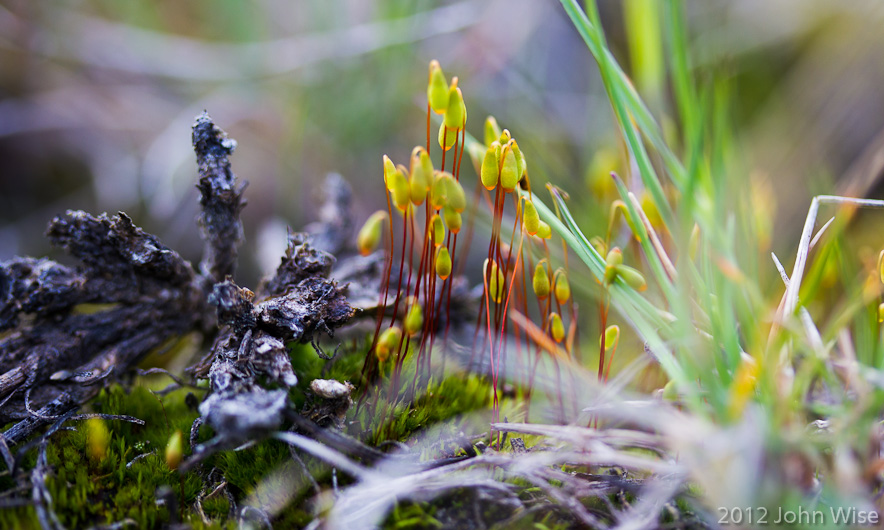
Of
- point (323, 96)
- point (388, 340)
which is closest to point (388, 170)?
point (388, 340)

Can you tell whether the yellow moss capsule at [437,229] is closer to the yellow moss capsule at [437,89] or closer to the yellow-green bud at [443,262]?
the yellow-green bud at [443,262]

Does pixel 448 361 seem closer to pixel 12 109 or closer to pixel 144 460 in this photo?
pixel 144 460

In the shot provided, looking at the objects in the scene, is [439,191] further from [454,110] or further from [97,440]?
[97,440]

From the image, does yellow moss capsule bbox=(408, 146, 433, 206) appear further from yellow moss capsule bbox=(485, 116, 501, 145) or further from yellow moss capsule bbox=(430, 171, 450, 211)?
yellow moss capsule bbox=(485, 116, 501, 145)

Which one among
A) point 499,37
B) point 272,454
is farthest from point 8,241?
point 499,37

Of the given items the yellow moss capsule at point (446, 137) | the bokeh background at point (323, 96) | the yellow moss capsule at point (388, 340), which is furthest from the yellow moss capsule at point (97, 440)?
the bokeh background at point (323, 96)

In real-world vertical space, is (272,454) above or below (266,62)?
below
